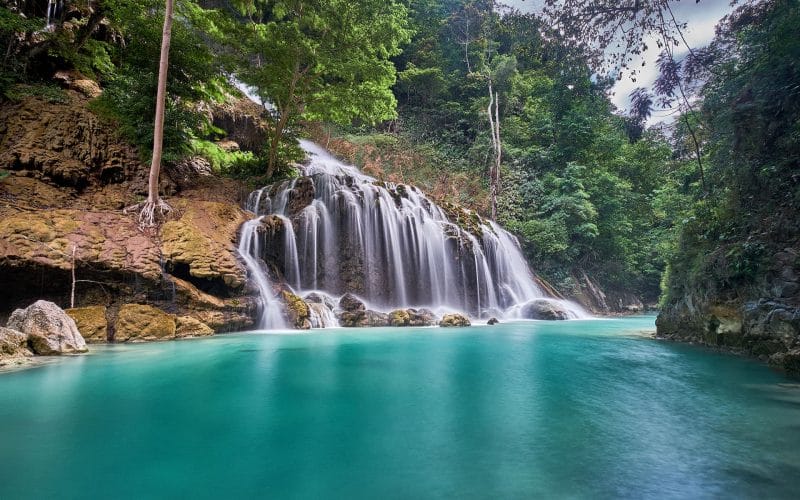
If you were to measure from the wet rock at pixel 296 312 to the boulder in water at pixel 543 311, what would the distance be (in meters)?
9.09

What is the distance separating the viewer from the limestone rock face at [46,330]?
5.57 m

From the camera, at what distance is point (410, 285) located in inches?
559

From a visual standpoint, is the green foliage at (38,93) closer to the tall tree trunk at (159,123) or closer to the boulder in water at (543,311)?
the tall tree trunk at (159,123)

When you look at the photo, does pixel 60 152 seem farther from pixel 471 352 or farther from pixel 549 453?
pixel 549 453

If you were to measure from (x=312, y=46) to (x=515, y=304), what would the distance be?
→ 11966 mm

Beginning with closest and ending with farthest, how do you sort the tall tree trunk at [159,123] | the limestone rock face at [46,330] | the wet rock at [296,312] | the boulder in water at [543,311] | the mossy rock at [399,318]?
the limestone rock face at [46,330], the tall tree trunk at [159,123], the wet rock at [296,312], the mossy rock at [399,318], the boulder in water at [543,311]

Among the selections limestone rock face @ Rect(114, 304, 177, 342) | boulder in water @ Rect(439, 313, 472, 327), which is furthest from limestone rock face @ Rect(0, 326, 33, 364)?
boulder in water @ Rect(439, 313, 472, 327)

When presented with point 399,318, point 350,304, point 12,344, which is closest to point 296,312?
point 350,304

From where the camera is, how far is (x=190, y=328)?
26.4 feet

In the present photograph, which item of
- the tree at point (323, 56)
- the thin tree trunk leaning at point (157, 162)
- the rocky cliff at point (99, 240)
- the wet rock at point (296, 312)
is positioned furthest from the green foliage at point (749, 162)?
→ the thin tree trunk leaning at point (157, 162)

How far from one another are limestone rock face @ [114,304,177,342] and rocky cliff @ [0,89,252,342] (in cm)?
2

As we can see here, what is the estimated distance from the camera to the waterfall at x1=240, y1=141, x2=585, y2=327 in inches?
478

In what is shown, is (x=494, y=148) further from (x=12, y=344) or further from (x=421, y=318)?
(x=12, y=344)

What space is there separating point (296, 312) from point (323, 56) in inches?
319
